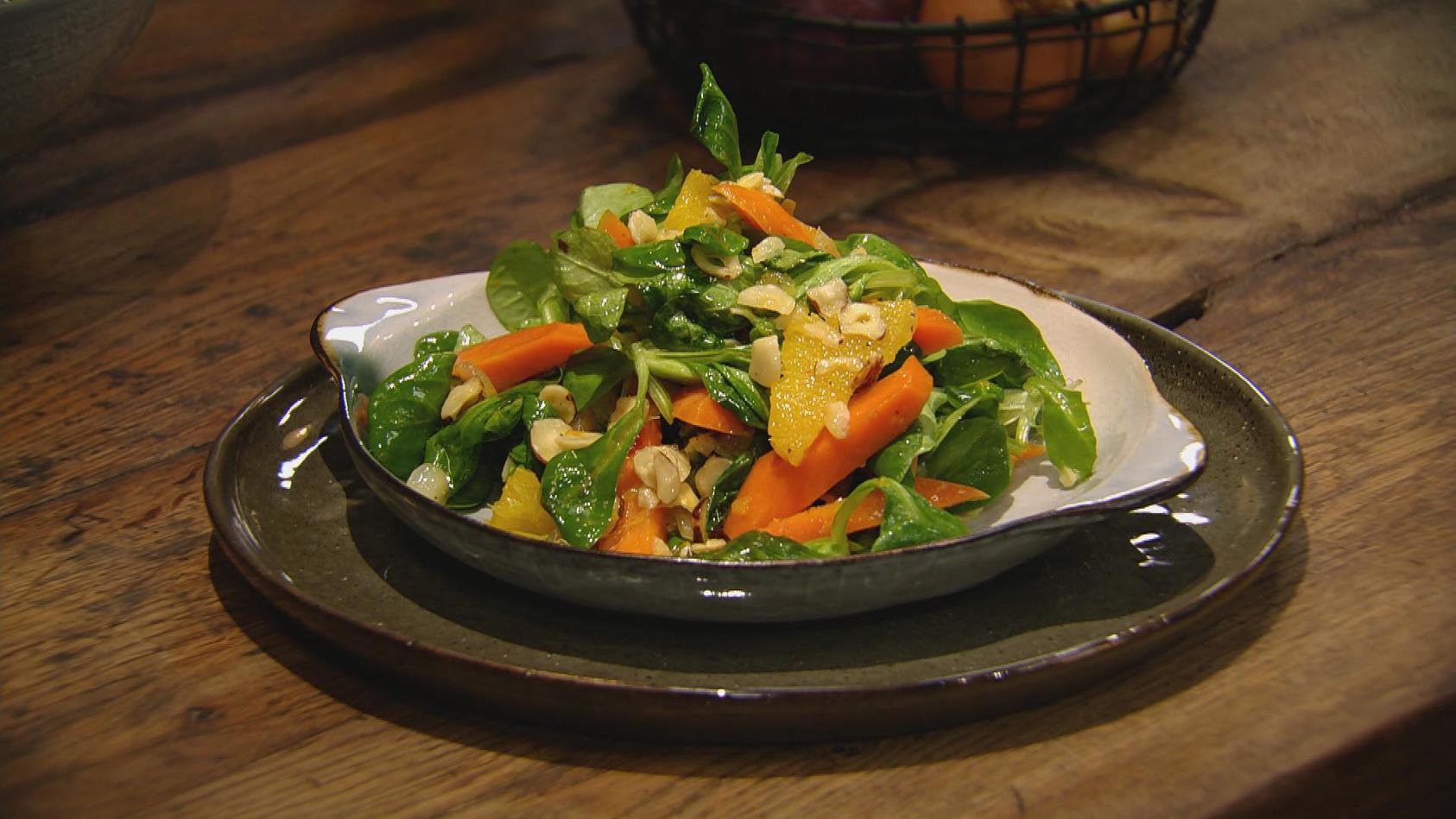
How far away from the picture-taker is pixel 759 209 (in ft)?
4.00

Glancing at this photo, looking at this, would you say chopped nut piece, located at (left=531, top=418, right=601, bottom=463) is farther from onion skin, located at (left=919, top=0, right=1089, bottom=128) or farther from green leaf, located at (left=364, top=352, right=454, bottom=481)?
onion skin, located at (left=919, top=0, right=1089, bottom=128)

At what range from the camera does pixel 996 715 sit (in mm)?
974

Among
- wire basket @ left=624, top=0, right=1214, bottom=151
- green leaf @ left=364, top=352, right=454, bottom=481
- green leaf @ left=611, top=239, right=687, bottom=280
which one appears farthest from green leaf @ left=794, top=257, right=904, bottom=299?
wire basket @ left=624, top=0, right=1214, bottom=151

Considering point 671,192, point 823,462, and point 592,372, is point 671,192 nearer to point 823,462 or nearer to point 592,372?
point 592,372

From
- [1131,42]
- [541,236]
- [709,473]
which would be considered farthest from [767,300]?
[1131,42]

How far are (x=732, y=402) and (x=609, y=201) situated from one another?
1.11ft

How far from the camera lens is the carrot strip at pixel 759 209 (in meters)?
1.21

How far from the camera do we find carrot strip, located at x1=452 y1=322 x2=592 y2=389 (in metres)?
1.17

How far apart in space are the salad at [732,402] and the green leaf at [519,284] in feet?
0.26

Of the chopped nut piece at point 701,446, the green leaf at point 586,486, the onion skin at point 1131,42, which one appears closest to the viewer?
the green leaf at point 586,486

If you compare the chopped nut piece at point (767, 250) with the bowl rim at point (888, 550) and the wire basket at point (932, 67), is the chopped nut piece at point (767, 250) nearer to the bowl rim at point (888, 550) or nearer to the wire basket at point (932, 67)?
the bowl rim at point (888, 550)

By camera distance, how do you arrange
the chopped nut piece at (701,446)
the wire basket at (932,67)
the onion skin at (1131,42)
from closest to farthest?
the chopped nut piece at (701,446) < the wire basket at (932,67) < the onion skin at (1131,42)

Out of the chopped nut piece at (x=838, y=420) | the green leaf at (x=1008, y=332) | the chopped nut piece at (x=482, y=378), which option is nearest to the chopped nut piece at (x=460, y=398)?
the chopped nut piece at (x=482, y=378)

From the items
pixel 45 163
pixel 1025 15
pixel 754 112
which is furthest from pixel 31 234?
pixel 1025 15
